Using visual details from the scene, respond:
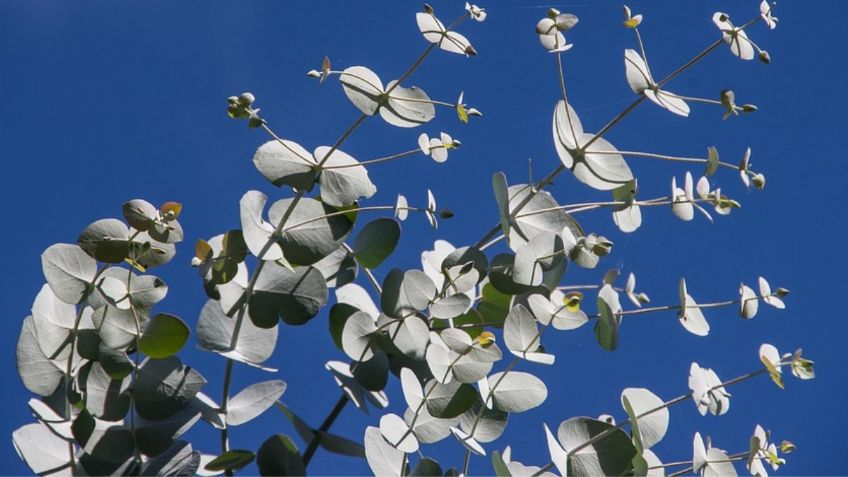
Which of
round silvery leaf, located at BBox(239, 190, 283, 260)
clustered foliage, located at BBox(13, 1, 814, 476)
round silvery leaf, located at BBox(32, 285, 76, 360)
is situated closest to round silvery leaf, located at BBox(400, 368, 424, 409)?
clustered foliage, located at BBox(13, 1, 814, 476)

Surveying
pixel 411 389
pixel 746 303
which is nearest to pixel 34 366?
pixel 411 389

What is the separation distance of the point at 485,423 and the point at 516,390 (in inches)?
1.4

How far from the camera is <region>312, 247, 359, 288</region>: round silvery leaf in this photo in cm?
55

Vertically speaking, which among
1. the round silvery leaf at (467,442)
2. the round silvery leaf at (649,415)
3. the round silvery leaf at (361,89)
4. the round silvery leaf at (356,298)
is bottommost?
the round silvery leaf at (649,415)

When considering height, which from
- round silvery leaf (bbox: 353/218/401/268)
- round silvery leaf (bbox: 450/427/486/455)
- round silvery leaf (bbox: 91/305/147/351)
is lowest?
round silvery leaf (bbox: 450/427/486/455)

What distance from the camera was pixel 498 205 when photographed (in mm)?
512

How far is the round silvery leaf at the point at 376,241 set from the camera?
553 mm

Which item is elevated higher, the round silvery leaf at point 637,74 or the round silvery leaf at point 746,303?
the round silvery leaf at point 637,74

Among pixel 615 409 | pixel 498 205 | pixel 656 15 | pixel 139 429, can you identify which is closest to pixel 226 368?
pixel 139 429

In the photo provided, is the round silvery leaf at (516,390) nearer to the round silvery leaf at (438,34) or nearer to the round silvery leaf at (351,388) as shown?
the round silvery leaf at (351,388)

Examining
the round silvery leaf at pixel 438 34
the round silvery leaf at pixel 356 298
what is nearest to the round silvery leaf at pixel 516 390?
the round silvery leaf at pixel 356 298

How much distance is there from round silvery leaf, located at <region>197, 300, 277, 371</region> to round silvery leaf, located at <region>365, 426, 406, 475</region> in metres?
0.08

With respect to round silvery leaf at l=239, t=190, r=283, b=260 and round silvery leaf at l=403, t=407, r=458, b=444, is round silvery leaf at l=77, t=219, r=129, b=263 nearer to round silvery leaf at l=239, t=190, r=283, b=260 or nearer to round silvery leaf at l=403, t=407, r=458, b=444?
round silvery leaf at l=239, t=190, r=283, b=260

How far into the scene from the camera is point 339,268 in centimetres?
56
